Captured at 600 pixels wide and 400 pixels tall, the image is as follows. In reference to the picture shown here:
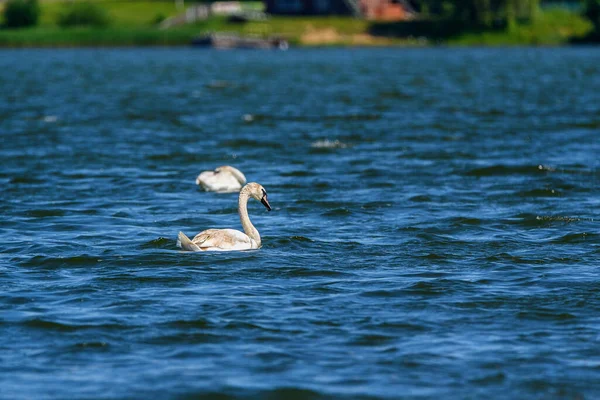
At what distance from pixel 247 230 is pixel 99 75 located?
55.8 meters

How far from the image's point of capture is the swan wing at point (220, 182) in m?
21.6

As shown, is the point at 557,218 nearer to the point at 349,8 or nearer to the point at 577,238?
the point at 577,238

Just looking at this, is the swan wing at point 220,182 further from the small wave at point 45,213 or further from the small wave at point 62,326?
the small wave at point 62,326

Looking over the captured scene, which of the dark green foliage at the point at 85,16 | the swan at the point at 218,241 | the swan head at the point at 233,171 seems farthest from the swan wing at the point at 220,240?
the dark green foliage at the point at 85,16

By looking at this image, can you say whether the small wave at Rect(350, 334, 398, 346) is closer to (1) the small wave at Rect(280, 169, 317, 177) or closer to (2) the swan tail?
(2) the swan tail

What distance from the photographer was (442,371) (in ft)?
34.0

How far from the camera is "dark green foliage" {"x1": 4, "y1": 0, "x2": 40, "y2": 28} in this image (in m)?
142

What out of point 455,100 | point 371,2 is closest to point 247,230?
point 455,100

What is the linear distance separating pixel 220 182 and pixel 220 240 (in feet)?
20.2

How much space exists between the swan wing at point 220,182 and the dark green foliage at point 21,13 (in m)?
127

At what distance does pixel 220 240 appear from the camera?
15.5 meters

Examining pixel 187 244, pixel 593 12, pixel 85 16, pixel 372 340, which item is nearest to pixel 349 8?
pixel 593 12

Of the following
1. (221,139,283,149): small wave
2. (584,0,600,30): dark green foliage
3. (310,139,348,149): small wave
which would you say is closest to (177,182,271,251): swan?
(310,139,348,149): small wave

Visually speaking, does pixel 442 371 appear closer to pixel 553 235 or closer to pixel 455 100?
pixel 553 235
